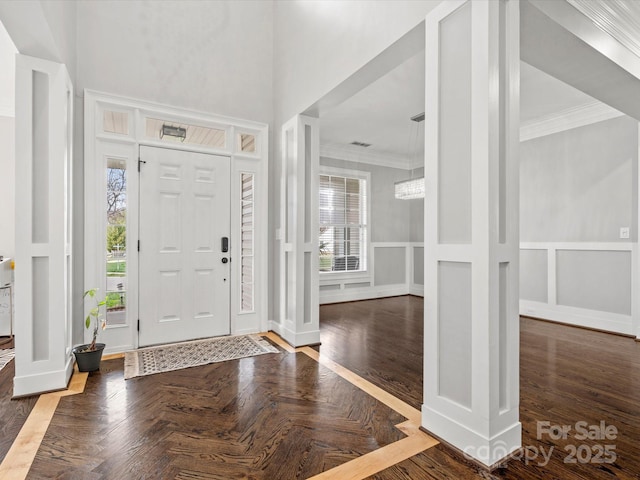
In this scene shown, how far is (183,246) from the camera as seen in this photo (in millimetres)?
3627

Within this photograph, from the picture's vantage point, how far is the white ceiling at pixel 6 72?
10.7ft

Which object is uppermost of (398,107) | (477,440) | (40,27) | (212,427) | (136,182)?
(398,107)

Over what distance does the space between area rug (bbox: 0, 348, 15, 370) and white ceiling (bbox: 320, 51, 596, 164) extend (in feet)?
14.1

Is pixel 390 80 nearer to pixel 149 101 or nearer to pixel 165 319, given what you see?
pixel 149 101

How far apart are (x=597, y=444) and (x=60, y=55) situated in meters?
4.21

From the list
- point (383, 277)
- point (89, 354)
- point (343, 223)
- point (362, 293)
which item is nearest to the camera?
point (89, 354)

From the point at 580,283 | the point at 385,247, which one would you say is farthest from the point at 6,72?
the point at 580,283

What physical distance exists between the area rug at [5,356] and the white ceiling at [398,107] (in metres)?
4.30

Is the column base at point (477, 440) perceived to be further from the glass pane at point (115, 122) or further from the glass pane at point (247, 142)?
the glass pane at point (115, 122)

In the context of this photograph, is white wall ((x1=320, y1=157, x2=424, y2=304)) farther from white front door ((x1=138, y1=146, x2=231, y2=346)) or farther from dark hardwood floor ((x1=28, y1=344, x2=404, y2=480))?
dark hardwood floor ((x1=28, y1=344, x2=404, y2=480))

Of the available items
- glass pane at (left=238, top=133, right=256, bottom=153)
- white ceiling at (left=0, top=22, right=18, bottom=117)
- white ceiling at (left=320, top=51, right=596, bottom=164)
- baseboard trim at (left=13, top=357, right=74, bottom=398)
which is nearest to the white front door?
glass pane at (left=238, top=133, right=256, bottom=153)

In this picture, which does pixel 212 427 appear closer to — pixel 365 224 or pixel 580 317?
pixel 580 317

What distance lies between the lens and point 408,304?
237 inches

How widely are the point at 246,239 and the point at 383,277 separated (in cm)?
355
